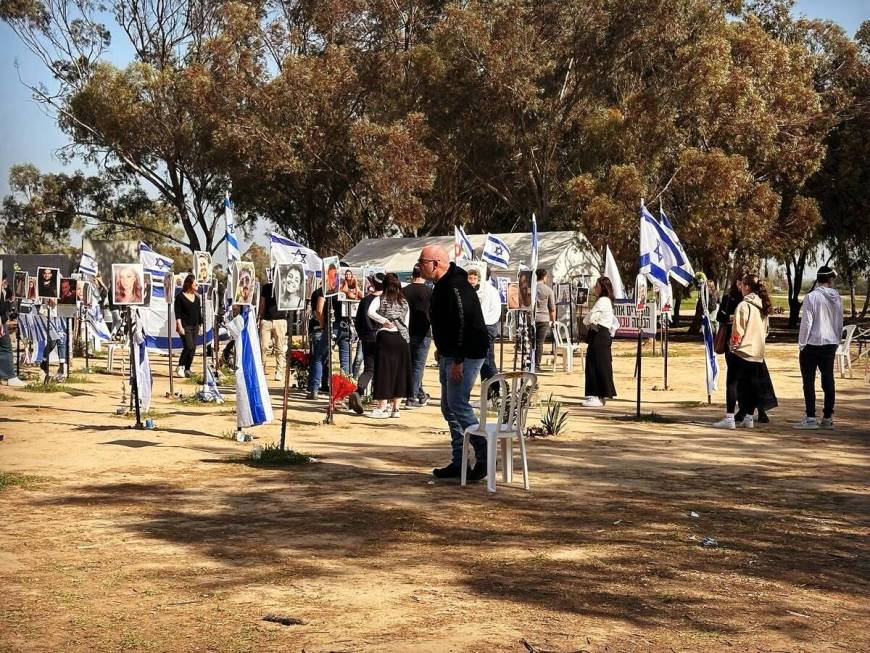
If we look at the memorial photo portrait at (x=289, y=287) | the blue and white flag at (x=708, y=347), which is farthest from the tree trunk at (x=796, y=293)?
the memorial photo portrait at (x=289, y=287)

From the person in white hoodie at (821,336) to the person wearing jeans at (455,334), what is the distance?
5.93 meters

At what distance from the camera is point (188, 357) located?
20.2m

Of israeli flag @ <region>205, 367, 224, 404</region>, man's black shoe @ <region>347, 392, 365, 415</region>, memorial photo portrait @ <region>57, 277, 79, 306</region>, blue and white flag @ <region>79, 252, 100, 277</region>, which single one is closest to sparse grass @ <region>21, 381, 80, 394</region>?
memorial photo portrait @ <region>57, 277, 79, 306</region>

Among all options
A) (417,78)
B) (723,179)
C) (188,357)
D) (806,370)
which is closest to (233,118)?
(417,78)

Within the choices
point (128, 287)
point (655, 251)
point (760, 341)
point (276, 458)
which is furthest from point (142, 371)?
point (760, 341)

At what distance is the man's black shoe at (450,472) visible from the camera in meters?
9.50

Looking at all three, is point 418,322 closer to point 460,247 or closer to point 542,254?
point 460,247

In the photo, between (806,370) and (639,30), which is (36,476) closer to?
(806,370)

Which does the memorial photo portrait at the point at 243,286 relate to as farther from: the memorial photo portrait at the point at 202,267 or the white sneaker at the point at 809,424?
the white sneaker at the point at 809,424

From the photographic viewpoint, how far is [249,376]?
434 inches

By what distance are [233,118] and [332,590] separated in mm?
35932

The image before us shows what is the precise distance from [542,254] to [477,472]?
2559 centimetres

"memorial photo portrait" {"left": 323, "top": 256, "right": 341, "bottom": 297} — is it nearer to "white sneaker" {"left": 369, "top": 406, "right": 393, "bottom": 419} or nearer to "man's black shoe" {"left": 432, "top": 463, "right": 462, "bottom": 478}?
"white sneaker" {"left": 369, "top": 406, "right": 393, "bottom": 419}

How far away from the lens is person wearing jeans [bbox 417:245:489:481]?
8.95 metres
